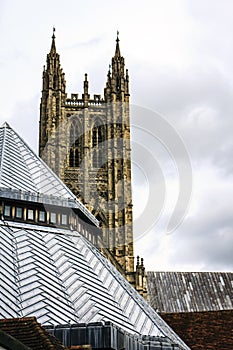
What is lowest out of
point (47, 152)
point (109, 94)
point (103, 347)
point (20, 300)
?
point (103, 347)

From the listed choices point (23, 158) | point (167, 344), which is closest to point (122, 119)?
point (23, 158)

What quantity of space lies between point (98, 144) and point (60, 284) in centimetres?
4567

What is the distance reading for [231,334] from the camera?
26172mm

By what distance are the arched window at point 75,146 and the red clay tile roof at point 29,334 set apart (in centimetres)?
5033

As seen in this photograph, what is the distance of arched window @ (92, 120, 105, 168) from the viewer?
64.4 meters

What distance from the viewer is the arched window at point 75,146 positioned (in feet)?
210

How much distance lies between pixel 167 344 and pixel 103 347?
10.3ft

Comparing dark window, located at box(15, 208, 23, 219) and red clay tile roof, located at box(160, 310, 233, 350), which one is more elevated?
dark window, located at box(15, 208, 23, 219)

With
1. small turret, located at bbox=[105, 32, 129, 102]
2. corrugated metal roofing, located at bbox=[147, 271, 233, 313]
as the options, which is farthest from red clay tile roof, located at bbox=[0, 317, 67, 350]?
small turret, located at bbox=[105, 32, 129, 102]

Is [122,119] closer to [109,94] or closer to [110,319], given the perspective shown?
[109,94]

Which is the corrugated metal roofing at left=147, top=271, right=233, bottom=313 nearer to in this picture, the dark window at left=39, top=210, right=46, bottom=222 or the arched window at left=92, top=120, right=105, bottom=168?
the arched window at left=92, top=120, right=105, bottom=168

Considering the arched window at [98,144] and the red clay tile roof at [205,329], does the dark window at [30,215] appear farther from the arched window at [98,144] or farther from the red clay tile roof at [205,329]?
the arched window at [98,144]

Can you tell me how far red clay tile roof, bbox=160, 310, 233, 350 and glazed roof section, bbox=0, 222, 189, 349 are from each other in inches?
178

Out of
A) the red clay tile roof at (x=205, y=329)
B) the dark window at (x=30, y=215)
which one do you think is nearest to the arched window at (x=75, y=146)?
the red clay tile roof at (x=205, y=329)
